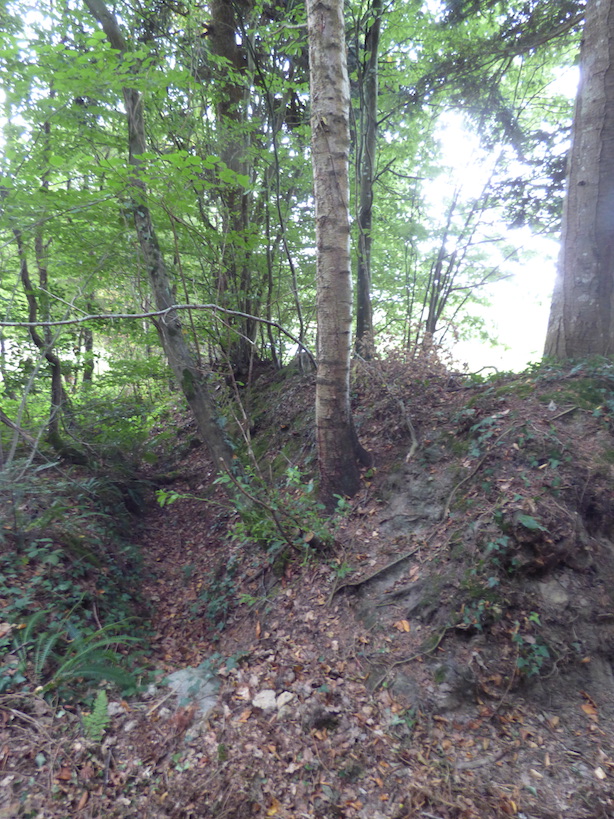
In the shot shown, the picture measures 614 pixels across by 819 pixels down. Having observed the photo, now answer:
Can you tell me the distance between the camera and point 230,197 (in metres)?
7.58

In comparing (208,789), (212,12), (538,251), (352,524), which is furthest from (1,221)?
(538,251)

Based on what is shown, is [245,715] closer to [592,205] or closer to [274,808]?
[274,808]

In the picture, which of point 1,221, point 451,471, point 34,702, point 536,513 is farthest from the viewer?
point 1,221

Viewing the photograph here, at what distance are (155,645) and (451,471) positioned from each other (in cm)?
349

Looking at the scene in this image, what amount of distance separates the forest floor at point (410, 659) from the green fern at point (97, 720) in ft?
0.18

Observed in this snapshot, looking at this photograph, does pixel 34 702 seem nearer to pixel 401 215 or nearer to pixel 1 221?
pixel 1 221

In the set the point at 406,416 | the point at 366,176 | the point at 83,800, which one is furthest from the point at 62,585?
the point at 366,176

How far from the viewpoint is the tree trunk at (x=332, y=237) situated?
13.4ft

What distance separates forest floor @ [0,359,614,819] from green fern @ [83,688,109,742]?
54mm

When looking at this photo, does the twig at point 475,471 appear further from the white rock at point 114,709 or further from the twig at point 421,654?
the white rock at point 114,709

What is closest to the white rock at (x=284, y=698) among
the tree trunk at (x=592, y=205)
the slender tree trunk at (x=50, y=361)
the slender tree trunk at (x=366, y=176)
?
the tree trunk at (x=592, y=205)

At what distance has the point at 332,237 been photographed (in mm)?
4273

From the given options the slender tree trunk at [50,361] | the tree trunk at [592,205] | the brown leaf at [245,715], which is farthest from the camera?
the slender tree trunk at [50,361]

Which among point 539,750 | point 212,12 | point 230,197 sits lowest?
point 539,750
